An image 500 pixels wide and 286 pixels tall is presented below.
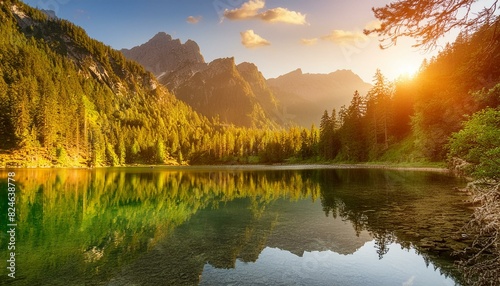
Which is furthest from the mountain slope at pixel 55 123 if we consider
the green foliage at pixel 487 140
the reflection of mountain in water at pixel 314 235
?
the green foliage at pixel 487 140

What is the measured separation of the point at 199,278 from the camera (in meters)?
10.4

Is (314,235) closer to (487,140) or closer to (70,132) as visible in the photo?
(487,140)

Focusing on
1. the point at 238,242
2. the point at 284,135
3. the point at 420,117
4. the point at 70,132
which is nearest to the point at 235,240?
the point at 238,242

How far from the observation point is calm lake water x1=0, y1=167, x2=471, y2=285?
34.7 ft

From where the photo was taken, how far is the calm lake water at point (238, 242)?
1057 centimetres

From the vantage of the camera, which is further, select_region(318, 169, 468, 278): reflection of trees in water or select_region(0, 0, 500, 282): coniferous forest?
select_region(0, 0, 500, 282): coniferous forest

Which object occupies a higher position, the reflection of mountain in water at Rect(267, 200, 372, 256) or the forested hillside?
the forested hillside

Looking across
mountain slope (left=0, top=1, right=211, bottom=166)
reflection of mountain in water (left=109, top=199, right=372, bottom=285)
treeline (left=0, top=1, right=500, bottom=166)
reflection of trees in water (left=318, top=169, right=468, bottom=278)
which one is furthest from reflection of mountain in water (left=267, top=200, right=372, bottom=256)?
mountain slope (left=0, top=1, right=211, bottom=166)

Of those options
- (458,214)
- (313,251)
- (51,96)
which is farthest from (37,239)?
(51,96)

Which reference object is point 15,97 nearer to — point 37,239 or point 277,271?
point 37,239

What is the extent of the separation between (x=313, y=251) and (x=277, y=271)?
2.99 m
